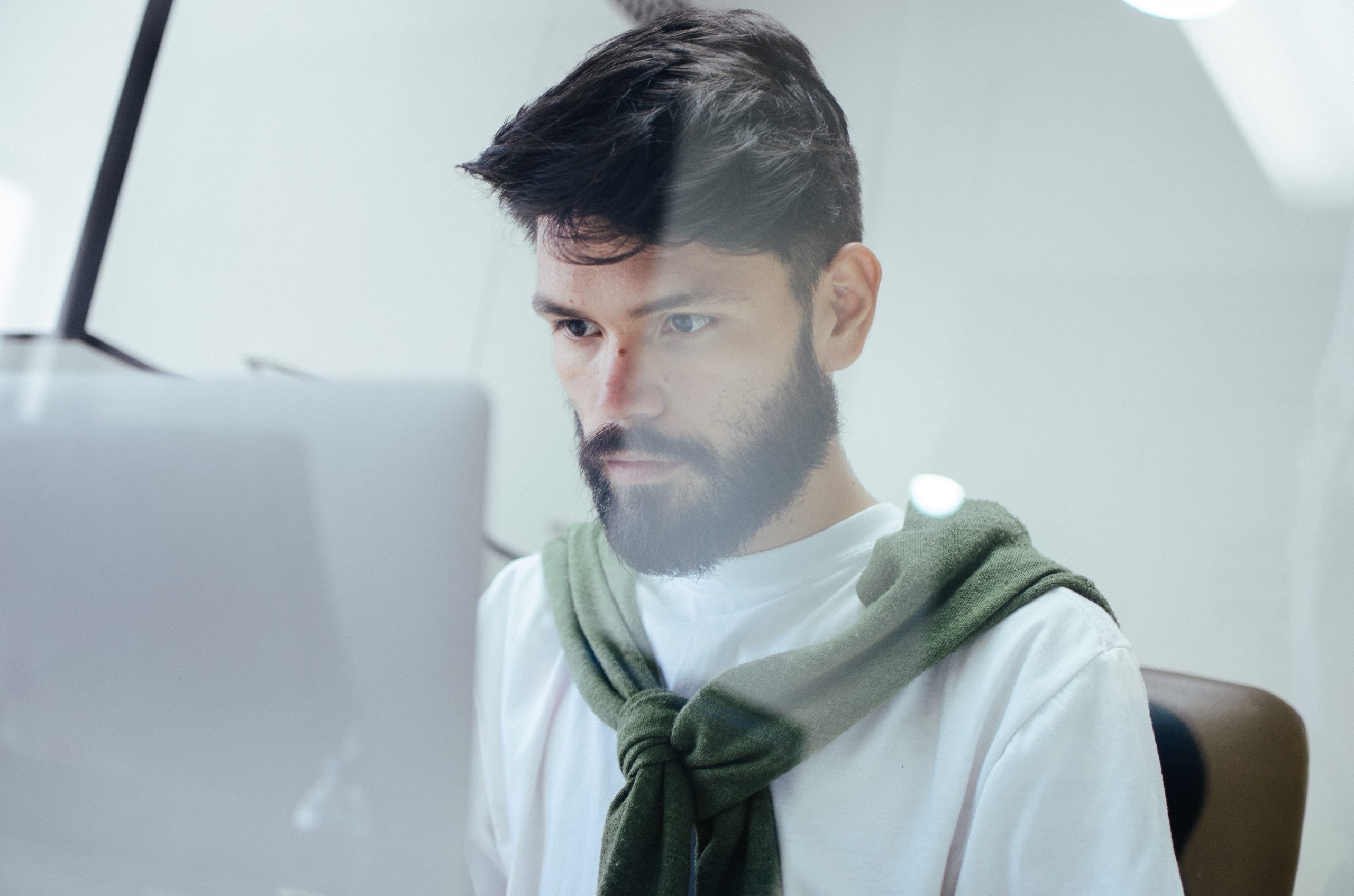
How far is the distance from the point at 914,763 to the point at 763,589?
0.14 metres

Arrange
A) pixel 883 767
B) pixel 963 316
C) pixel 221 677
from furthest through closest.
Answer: pixel 963 316
pixel 883 767
pixel 221 677

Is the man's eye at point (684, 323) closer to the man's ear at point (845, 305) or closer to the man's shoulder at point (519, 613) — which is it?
the man's ear at point (845, 305)

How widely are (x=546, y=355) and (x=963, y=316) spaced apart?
0.29m

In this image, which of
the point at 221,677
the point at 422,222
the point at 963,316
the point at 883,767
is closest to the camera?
the point at 221,677

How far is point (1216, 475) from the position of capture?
1.99 feet

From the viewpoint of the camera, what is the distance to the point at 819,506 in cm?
60

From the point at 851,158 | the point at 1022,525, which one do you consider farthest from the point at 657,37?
the point at 1022,525

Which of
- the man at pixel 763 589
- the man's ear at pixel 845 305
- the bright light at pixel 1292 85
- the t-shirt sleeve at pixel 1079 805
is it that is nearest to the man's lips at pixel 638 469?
the man at pixel 763 589

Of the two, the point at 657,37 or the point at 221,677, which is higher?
the point at 657,37

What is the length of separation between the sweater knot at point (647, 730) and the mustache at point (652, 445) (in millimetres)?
143

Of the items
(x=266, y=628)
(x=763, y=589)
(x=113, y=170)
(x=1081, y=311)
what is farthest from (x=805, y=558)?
(x=113, y=170)

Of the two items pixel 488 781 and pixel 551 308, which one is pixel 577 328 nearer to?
pixel 551 308

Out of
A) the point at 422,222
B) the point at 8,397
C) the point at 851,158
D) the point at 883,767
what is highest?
the point at 851,158

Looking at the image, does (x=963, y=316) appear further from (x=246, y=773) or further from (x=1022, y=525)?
(x=246, y=773)
